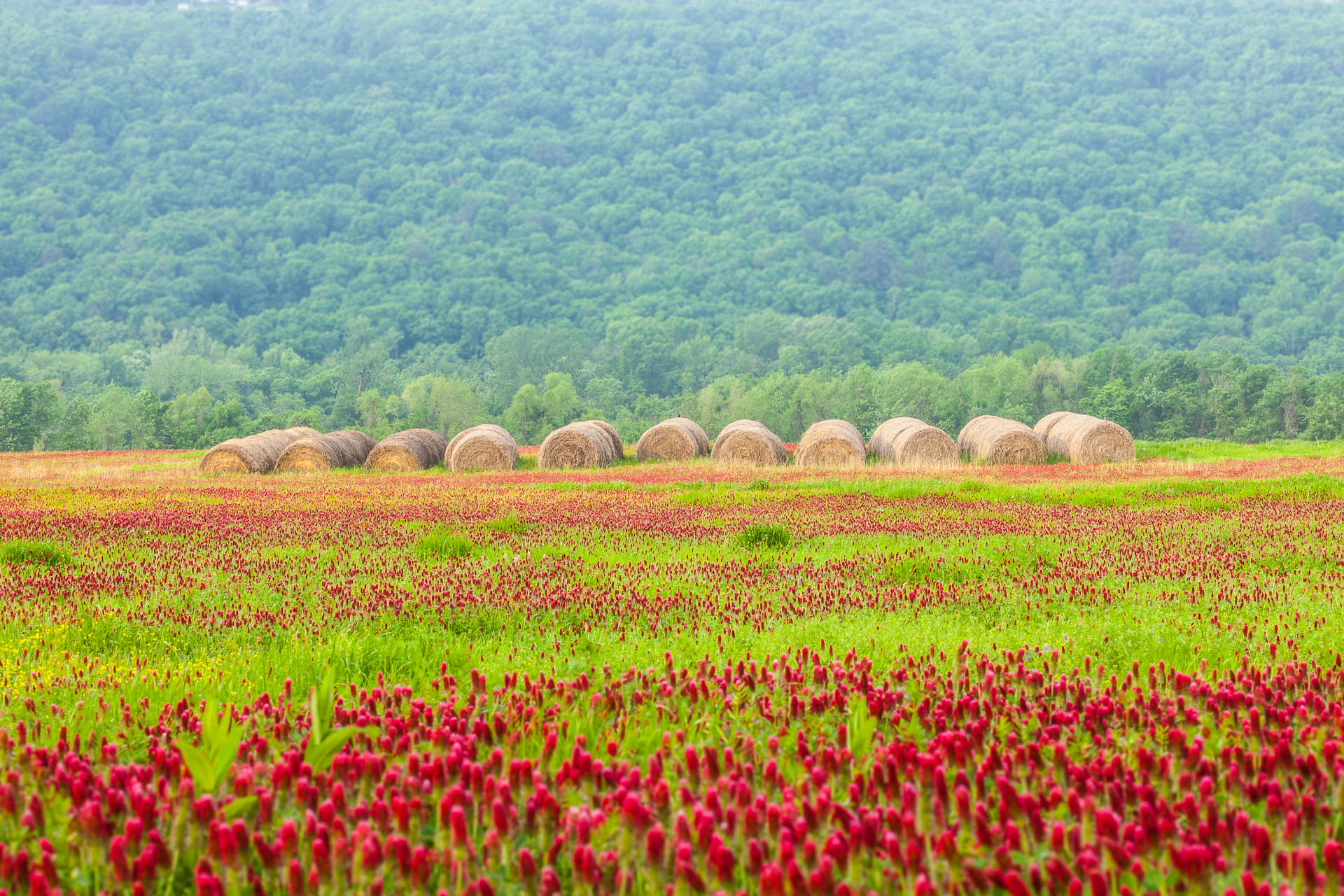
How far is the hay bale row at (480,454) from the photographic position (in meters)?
35.0

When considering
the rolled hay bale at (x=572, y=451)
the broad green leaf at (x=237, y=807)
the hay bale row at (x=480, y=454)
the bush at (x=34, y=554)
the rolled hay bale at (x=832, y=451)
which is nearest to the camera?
the broad green leaf at (x=237, y=807)

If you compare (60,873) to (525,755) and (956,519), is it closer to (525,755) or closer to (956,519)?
(525,755)

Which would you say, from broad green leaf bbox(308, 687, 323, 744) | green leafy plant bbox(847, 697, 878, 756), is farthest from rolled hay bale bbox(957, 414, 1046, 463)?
broad green leaf bbox(308, 687, 323, 744)

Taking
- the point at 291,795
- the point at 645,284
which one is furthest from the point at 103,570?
the point at 645,284

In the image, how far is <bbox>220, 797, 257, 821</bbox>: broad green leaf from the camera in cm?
341

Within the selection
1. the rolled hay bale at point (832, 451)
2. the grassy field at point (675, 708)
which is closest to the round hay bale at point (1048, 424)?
the rolled hay bale at point (832, 451)

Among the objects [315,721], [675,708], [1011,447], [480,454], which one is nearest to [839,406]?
[1011,447]

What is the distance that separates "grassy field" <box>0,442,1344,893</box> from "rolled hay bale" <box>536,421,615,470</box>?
73.9ft

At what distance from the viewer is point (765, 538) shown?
12.3m

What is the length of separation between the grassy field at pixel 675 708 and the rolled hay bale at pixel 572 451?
2252cm

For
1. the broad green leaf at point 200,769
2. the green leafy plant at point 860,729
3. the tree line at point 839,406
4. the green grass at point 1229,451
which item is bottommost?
the green grass at point 1229,451

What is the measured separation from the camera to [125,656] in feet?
22.3

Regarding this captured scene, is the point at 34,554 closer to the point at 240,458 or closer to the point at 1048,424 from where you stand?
the point at 240,458

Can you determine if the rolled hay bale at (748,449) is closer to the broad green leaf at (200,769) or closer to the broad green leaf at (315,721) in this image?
the broad green leaf at (315,721)
